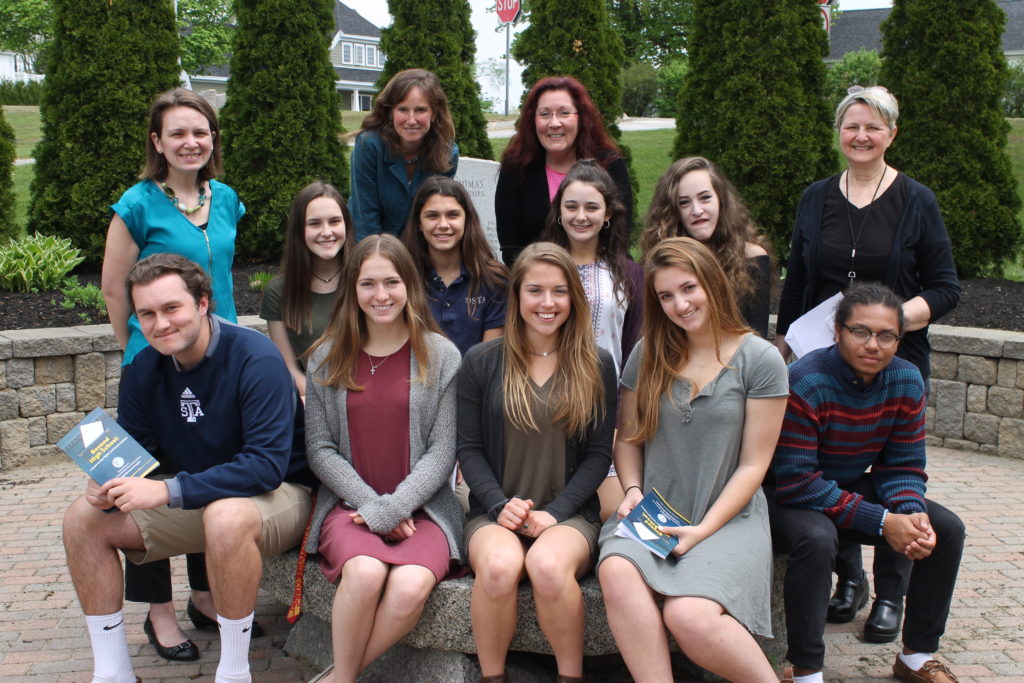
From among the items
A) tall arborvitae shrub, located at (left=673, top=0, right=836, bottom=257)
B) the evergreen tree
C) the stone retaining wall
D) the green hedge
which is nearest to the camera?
the stone retaining wall

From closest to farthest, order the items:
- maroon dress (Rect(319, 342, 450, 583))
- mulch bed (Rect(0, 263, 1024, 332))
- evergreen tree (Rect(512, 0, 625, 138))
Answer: maroon dress (Rect(319, 342, 450, 583)), mulch bed (Rect(0, 263, 1024, 332)), evergreen tree (Rect(512, 0, 625, 138))

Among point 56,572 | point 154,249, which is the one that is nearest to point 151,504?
point 154,249

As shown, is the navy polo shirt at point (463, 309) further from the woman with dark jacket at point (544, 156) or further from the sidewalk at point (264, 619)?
the sidewalk at point (264, 619)

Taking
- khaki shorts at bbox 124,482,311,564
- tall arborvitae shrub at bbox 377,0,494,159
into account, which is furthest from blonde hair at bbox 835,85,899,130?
tall arborvitae shrub at bbox 377,0,494,159

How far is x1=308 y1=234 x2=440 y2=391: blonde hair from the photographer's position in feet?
11.0

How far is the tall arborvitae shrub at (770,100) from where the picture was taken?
8609 mm

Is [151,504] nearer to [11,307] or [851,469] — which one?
[851,469]

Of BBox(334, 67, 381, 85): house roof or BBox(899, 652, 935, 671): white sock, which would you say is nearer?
BBox(899, 652, 935, 671): white sock

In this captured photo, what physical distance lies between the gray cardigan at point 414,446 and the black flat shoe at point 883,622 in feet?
5.46

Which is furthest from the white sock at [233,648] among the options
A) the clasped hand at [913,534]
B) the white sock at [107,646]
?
the clasped hand at [913,534]

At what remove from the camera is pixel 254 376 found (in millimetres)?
3215

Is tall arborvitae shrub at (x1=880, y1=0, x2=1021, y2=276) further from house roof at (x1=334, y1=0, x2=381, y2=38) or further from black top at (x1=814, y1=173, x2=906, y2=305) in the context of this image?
house roof at (x1=334, y1=0, x2=381, y2=38)

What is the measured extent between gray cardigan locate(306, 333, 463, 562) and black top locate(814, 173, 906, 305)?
1568 millimetres

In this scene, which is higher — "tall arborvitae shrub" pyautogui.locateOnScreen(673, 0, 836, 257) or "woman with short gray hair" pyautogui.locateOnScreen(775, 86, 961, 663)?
"tall arborvitae shrub" pyautogui.locateOnScreen(673, 0, 836, 257)
